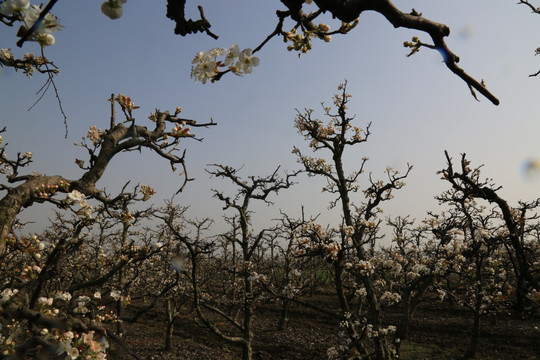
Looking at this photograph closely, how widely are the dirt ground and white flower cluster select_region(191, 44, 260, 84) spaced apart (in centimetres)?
1354

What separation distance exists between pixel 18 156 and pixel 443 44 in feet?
21.3

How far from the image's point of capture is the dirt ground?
14594 millimetres

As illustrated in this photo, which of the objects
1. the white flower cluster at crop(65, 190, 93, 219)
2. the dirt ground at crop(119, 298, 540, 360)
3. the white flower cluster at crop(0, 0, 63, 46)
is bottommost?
the dirt ground at crop(119, 298, 540, 360)

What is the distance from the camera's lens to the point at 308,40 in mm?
1829

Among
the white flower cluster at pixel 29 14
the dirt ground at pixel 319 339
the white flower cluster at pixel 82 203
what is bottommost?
the dirt ground at pixel 319 339

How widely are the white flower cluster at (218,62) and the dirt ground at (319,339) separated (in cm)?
1354

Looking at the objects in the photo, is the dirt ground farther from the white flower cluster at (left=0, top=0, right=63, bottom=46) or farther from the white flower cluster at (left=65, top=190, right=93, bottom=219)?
the white flower cluster at (left=0, top=0, right=63, bottom=46)

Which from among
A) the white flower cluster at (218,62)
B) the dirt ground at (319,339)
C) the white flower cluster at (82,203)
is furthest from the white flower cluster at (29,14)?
the dirt ground at (319,339)

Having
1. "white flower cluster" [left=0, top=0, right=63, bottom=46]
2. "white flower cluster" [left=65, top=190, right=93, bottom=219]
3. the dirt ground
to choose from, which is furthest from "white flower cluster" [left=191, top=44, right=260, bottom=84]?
the dirt ground

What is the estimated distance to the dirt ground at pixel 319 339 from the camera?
14.6 m

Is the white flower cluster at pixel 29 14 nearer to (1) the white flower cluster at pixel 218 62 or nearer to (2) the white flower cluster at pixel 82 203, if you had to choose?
(1) the white flower cluster at pixel 218 62

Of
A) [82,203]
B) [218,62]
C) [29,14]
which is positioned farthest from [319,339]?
[29,14]

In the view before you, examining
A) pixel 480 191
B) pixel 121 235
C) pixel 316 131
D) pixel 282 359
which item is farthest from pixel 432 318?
pixel 480 191

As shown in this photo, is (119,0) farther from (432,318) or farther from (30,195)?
(432,318)
